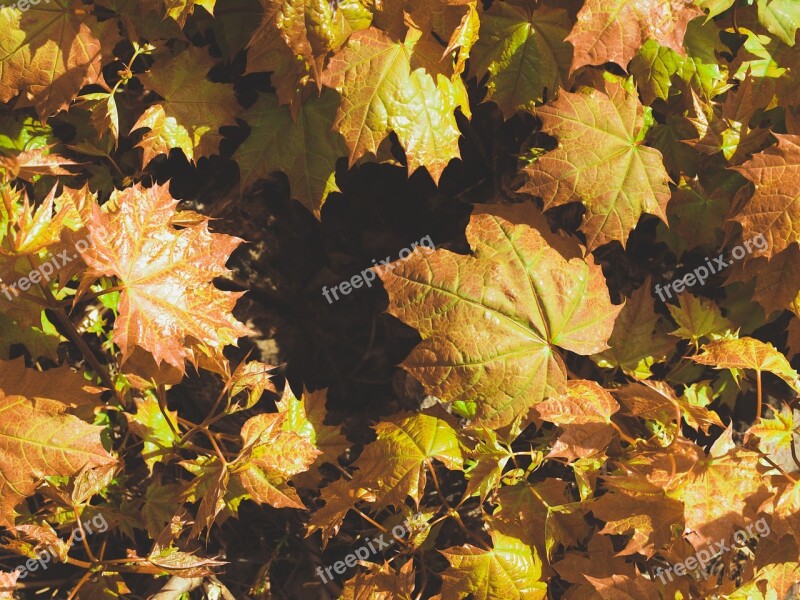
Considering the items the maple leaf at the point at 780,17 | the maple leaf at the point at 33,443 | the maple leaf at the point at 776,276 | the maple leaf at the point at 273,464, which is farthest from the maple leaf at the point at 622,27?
the maple leaf at the point at 33,443

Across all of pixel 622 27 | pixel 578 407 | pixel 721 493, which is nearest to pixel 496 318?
pixel 578 407

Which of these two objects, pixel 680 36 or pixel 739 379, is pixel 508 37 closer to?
pixel 680 36

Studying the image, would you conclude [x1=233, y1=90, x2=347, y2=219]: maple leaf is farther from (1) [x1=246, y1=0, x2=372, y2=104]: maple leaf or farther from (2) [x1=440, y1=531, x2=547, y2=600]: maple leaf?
(2) [x1=440, y1=531, x2=547, y2=600]: maple leaf

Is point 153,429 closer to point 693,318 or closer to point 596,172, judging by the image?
point 596,172

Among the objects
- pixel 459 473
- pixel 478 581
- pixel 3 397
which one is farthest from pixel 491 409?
pixel 3 397

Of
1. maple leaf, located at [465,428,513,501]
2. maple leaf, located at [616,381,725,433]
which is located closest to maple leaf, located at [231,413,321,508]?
maple leaf, located at [465,428,513,501]

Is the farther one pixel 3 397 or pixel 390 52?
pixel 390 52

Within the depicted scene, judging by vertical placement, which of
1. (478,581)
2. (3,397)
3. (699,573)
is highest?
(3,397)
